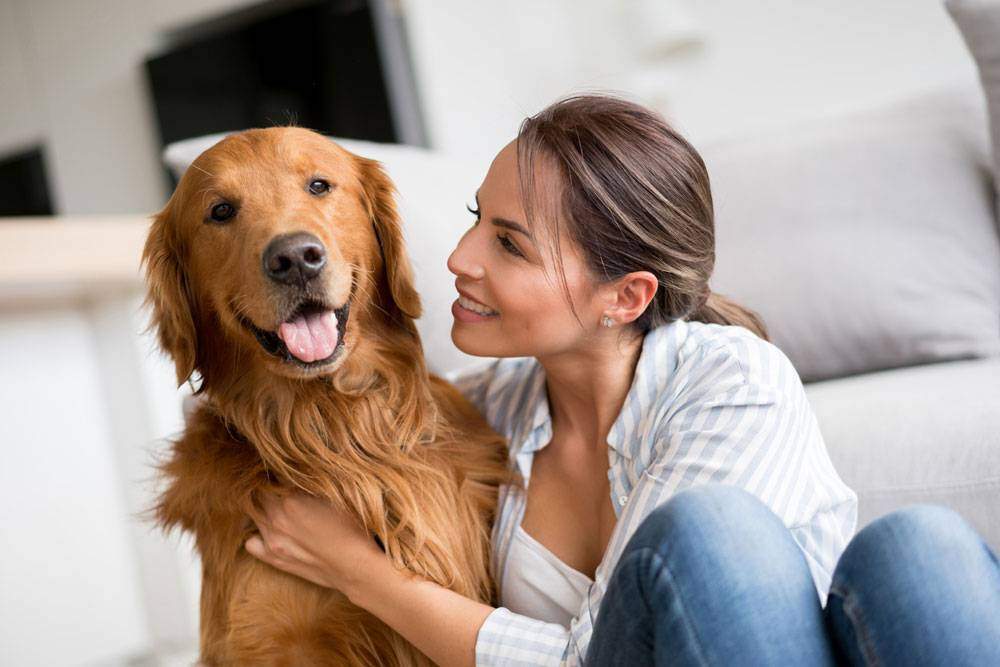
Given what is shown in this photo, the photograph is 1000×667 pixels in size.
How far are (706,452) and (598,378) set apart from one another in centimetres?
30

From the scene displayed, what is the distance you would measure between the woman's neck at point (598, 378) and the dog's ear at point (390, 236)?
255 millimetres

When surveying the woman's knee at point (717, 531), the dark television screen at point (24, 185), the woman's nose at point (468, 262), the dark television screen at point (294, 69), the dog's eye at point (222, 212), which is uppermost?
the dark television screen at point (294, 69)

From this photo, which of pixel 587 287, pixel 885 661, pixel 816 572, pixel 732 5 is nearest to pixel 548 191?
pixel 587 287

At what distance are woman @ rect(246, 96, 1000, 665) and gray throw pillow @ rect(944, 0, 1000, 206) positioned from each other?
771 millimetres

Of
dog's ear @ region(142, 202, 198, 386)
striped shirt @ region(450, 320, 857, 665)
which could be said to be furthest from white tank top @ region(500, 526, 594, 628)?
dog's ear @ region(142, 202, 198, 386)

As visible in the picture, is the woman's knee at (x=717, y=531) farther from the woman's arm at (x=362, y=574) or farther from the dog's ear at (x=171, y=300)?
the dog's ear at (x=171, y=300)

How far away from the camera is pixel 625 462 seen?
1450mm

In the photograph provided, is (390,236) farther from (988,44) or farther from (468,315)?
(988,44)

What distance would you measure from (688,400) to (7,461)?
2631 mm

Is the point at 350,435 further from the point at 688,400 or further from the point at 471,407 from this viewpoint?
the point at 688,400

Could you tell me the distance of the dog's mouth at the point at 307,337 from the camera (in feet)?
4.73

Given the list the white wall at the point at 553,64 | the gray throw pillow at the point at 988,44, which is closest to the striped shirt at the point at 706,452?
the gray throw pillow at the point at 988,44

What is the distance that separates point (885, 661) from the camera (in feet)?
3.33

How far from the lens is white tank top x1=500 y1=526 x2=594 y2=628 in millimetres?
1462
